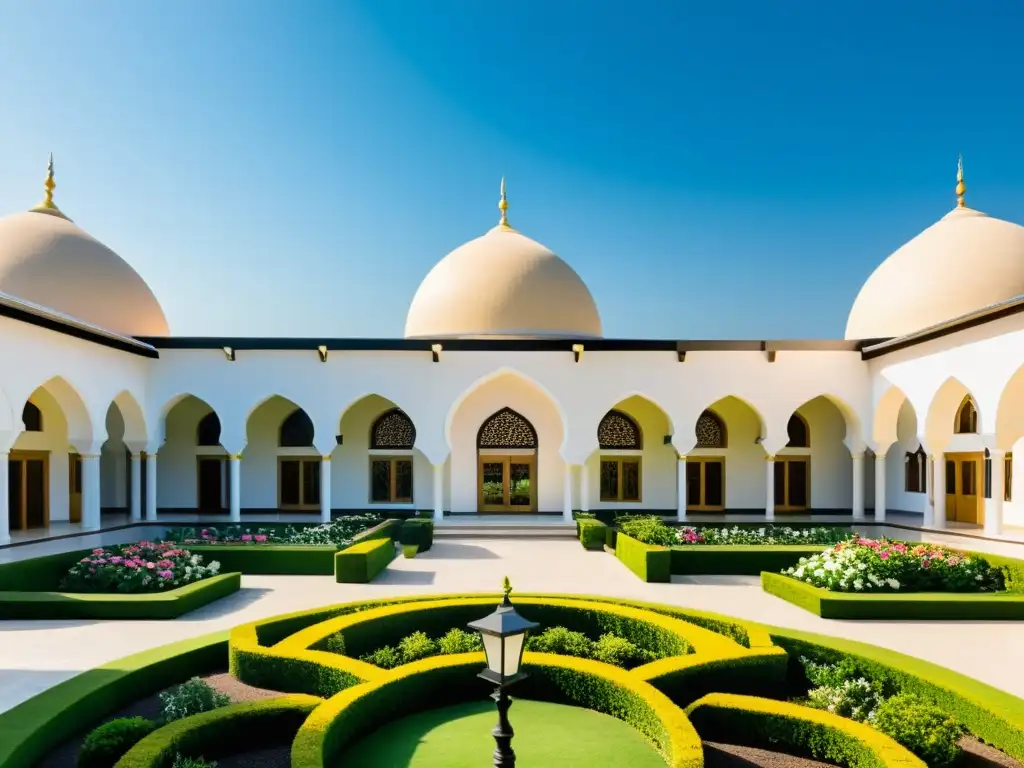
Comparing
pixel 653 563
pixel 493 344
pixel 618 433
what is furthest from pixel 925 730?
pixel 618 433

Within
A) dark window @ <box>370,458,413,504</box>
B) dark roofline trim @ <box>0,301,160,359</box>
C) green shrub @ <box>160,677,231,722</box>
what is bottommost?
green shrub @ <box>160,677,231,722</box>

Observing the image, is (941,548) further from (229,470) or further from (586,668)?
(229,470)

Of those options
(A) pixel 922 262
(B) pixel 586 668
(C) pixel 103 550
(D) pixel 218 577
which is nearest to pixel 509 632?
(B) pixel 586 668

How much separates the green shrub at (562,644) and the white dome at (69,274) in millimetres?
16970

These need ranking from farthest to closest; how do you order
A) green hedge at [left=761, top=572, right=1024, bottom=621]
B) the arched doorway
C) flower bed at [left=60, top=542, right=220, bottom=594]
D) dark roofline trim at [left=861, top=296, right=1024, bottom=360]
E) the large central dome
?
the large central dome, the arched doorway, dark roofline trim at [left=861, top=296, right=1024, bottom=360], flower bed at [left=60, top=542, right=220, bottom=594], green hedge at [left=761, top=572, right=1024, bottom=621]

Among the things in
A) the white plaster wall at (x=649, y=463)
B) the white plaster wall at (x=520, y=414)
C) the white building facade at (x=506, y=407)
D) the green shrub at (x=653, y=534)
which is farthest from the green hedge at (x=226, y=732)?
the white plaster wall at (x=649, y=463)

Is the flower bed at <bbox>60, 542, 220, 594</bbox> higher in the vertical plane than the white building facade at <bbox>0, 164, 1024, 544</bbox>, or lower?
lower

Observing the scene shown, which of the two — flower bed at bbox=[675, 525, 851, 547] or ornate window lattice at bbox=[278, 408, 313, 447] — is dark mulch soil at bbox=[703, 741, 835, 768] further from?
ornate window lattice at bbox=[278, 408, 313, 447]

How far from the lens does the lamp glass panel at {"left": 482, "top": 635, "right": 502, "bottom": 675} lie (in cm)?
456

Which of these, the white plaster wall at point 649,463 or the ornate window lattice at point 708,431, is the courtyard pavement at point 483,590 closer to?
the white plaster wall at point 649,463

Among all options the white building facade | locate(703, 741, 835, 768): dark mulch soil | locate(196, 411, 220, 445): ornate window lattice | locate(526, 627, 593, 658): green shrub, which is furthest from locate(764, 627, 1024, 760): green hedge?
locate(196, 411, 220, 445): ornate window lattice

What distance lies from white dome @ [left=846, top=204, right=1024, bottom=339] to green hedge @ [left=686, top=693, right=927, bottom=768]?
17291mm

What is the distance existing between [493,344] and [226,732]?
1432cm

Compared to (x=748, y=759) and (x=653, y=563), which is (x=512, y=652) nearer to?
(x=748, y=759)
